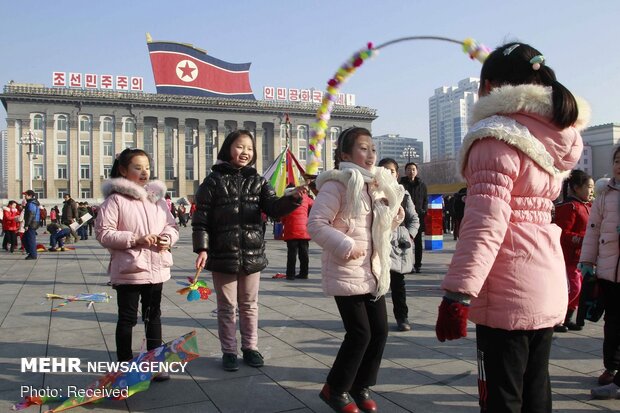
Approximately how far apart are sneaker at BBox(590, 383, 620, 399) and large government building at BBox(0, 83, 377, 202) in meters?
60.8

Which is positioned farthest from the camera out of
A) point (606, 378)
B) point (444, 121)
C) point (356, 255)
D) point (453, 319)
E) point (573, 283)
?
point (444, 121)

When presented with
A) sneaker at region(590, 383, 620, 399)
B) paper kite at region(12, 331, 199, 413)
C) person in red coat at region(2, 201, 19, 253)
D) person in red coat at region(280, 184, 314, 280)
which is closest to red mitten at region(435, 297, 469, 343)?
sneaker at region(590, 383, 620, 399)

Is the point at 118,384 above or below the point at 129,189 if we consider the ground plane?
below

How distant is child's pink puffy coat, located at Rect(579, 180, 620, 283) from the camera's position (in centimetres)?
412

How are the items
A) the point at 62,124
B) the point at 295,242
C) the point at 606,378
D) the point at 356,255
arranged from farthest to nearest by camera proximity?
the point at 62,124 < the point at 295,242 < the point at 606,378 < the point at 356,255

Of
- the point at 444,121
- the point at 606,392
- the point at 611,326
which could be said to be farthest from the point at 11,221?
the point at 444,121

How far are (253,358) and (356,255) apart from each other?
5.52ft

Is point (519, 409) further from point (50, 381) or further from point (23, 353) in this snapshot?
point (23, 353)

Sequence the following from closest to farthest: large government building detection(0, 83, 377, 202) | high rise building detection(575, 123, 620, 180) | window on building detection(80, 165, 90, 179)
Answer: large government building detection(0, 83, 377, 202) < window on building detection(80, 165, 90, 179) < high rise building detection(575, 123, 620, 180)

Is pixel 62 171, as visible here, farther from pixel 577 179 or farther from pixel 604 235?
pixel 604 235

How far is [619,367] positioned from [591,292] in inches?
24.8

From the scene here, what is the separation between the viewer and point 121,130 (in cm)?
6625

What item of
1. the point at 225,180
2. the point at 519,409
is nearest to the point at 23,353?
the point at 225,180

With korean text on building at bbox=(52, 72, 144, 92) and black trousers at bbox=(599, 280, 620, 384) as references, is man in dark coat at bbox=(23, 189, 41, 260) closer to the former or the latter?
black trousers at bbox=(599, 280, 620, 384)
